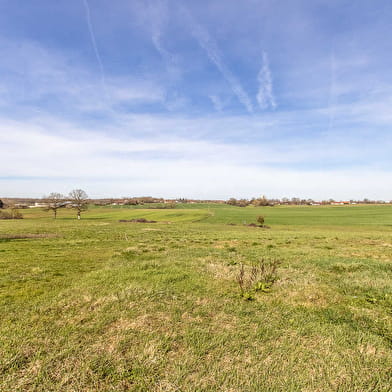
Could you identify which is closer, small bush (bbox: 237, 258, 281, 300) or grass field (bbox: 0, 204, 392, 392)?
grass field (bbox: 0, 204, 392, 392)

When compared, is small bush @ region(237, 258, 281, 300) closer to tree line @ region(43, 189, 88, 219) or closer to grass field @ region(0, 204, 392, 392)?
grass field @ region(0, 204, 392, 392)

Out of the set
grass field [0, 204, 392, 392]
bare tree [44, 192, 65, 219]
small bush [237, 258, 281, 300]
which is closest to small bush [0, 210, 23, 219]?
bare tree [44, 192, 65, 219]

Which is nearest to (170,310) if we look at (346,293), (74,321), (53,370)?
(74,321)

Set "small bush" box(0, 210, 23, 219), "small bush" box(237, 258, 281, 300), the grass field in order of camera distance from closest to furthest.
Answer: the grass field < "small bush" box(237, 258, 281, 300) < "small bush" box(0, 210, 23, 219)

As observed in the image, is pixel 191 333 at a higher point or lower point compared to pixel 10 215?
higher

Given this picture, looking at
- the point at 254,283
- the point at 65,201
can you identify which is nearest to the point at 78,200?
the point at 65,201

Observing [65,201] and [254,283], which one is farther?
[65,201]

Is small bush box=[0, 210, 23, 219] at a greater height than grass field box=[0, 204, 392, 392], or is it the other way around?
grass field box=[0, 204, 392, 392]

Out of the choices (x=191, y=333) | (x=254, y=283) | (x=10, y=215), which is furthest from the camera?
(x=10, y=215)

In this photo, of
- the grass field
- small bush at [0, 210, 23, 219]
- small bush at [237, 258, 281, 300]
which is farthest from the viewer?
small bush at [0, 210, 23, 219]

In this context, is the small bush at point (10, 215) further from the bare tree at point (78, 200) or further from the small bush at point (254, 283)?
the small bush at point (254, 283)

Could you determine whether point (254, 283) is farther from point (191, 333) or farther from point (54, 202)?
point (54, 202)

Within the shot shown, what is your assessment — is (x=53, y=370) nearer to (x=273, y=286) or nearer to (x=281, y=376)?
(x=281, y=376)

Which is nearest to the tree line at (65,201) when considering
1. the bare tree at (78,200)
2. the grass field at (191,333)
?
the bare tree at (78,200)
